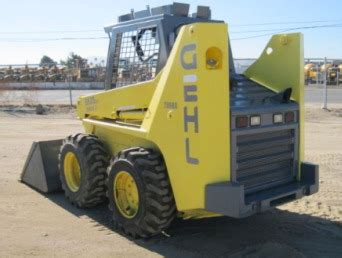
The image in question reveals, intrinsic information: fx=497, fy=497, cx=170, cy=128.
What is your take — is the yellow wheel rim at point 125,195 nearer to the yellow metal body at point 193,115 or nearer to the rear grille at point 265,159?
the yellow metal body at point 193,115

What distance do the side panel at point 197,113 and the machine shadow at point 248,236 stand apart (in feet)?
2.00

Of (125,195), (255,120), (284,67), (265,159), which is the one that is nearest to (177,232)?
(125,195)

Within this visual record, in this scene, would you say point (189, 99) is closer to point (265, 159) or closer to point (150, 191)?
point (150, 191)

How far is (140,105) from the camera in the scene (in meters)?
5.82

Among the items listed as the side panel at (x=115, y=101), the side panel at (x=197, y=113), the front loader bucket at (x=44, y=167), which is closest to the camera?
the side panel at (x=197, y=113)

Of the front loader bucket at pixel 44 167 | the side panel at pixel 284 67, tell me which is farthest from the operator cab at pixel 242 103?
the front loader bucket at pixel 44 167

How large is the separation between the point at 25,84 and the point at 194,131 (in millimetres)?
20917

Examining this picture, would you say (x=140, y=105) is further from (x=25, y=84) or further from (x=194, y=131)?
(x=25, y=84)

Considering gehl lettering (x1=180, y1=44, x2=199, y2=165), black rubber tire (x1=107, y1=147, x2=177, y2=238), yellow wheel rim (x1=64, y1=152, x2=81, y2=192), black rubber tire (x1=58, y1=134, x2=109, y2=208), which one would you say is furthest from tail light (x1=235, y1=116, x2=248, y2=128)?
yellow wheel rim (x1=64, y1=152, x2=81, y2=192)

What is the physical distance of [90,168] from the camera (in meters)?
6.36

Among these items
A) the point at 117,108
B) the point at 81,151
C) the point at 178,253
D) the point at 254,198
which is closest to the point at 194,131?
the point at 254,198

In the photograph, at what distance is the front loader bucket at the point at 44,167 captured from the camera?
7.60 metres

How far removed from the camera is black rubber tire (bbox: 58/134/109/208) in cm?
639

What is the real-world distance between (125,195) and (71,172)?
1593 mm
